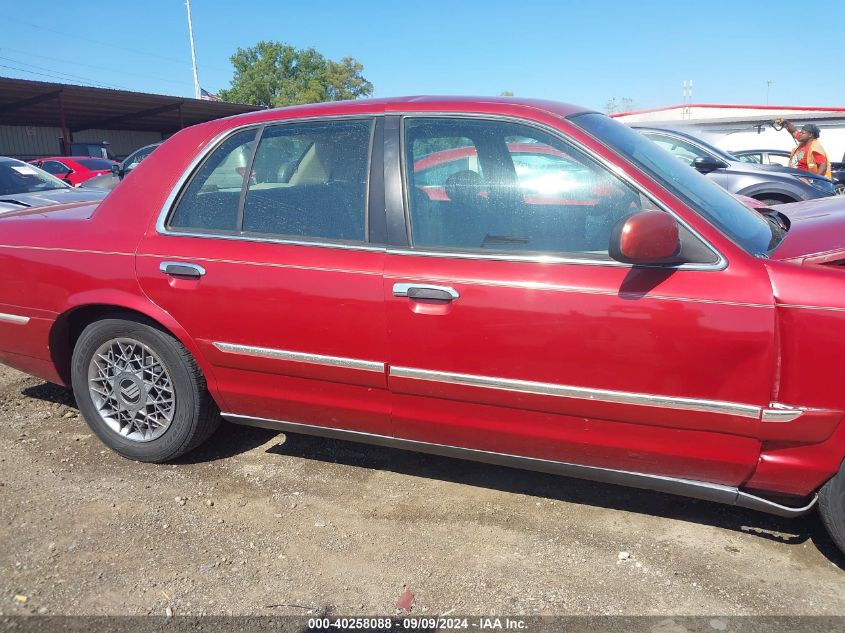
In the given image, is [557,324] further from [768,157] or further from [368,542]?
[768,157]

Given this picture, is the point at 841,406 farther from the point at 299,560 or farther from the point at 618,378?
the point at 299,560

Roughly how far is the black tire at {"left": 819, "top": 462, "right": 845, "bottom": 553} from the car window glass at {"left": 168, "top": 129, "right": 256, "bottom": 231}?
2.58m

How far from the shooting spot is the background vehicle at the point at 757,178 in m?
7.87

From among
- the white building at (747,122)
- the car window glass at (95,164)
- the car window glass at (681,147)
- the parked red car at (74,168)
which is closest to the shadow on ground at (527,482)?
the car window glass at (681,147)

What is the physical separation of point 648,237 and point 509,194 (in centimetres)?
61

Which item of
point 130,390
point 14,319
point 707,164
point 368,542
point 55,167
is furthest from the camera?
point 55,167

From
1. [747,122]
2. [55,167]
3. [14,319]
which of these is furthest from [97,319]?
[747,122]

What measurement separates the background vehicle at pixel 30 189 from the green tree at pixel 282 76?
202 ft

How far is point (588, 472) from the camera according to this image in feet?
8.54

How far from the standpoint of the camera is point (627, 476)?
8.32 ft

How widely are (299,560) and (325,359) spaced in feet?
2.61

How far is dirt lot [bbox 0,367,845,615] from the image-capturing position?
2367 mm

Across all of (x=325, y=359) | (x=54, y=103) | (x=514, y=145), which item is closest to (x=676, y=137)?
(x=514, y=145)

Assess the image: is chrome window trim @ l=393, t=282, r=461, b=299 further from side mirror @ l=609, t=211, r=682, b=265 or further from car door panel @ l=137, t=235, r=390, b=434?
side mirror @ l=609, t=211, r=682, b=265
